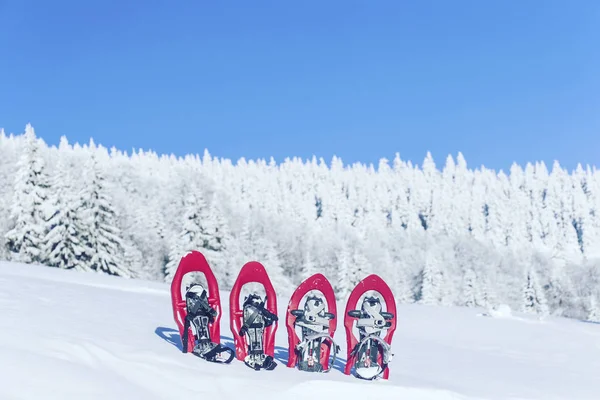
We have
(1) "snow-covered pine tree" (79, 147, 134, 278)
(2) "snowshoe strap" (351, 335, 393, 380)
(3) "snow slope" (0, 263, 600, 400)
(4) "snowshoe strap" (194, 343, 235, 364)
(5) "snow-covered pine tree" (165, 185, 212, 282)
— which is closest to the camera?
(3) "snow slope" (0, 263, 600, 400)

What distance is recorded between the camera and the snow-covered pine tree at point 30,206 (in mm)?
33344

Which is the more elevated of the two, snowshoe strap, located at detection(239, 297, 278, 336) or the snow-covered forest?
the snow-covered forest

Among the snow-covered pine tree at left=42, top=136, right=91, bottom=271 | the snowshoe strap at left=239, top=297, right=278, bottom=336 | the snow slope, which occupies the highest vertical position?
the snow-covered pine tree at left=42, top=136, right=91, bottom=271

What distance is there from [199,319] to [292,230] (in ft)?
316

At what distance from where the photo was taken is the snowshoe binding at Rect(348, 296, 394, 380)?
858 cm

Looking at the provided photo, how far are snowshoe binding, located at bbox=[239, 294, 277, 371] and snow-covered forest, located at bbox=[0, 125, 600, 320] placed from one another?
84.9ft

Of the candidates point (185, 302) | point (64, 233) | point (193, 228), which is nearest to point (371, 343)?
point (185, 302)

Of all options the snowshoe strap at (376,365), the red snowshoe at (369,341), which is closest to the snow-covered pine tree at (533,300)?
the red snowshoe at (369,341)

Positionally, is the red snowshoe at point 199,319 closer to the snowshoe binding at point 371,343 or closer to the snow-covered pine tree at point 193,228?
the snowshoe binding at point 371,343

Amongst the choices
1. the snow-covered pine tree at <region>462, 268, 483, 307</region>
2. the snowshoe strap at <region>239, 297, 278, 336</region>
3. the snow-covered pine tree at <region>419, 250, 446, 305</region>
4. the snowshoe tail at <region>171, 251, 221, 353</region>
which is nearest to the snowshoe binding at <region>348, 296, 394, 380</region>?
the snowshoe strap at <region>239, 297, 278, 336</region>

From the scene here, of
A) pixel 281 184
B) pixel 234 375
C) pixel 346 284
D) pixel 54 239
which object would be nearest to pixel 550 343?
pixel 234 375

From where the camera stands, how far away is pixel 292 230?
105 metres

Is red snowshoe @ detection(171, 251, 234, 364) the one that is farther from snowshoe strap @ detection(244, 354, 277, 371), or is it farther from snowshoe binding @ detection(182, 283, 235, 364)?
snowshoe strap @ detection(244, 354, 277, 371)

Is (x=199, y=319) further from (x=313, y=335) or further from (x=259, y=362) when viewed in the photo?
(x=313, y=335)
